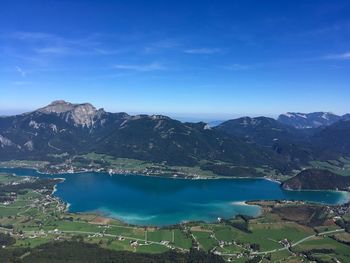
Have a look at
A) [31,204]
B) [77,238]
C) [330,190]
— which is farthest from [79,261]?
[330,190]

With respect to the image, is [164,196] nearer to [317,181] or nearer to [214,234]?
[214,234]

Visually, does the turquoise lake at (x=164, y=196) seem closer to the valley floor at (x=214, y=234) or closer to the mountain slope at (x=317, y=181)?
the mountain slope at (x=317, y=181)

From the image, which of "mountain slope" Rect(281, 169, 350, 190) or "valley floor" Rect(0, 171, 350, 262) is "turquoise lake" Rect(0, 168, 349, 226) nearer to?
"mountain slope" Rect(281, 169, 350, 190)

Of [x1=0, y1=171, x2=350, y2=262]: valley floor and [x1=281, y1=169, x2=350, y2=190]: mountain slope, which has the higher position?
[x1=281, y1=169, x2=350, y2=190]: mountain slope

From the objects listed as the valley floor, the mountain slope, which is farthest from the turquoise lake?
A: the valley floor

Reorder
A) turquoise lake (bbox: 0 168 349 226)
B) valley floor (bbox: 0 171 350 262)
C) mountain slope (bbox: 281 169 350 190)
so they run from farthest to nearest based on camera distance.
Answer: mountain slope (bbox: 281 169 350 190)
turquoise lake (bbox: 0 168 349 226)
valley floor (bbox: 0 171 350 262)

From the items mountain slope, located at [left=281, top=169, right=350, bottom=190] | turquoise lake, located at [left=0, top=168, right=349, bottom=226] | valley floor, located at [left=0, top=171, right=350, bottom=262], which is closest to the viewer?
valley floor, located at [left=0, top=171, right=350, bottom=262]

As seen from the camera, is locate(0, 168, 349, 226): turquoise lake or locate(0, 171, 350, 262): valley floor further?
locate(0, 168, 349, 226): turquoise lake

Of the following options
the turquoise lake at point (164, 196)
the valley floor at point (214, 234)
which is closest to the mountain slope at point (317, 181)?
the turquoise lake at point (164, 196)

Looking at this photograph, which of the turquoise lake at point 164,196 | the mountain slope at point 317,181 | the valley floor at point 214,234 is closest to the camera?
the valley floor at point 214,234

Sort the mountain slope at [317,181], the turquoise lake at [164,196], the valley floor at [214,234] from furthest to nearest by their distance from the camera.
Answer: the mountain slope at [317,181] → the turquoise lake at [164,196] → the valley floor at [214,234]
